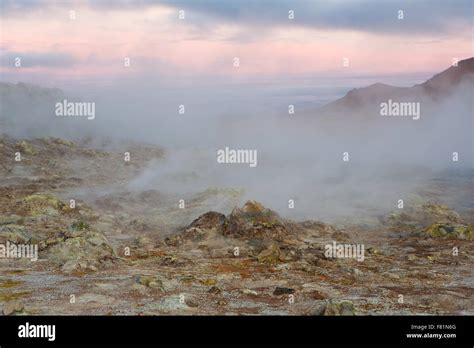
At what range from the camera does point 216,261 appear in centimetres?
2383

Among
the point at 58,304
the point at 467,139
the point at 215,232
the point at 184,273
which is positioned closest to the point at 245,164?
the point at 215,232

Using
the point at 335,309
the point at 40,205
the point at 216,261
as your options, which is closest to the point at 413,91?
the point at 40,205

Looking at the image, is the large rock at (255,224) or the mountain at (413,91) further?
A: the mountain at (413,91)

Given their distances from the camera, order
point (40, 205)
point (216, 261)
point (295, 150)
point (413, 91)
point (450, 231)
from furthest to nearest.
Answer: point (413, 91), point (295, 150), point (40, 205), point (450, 231), point (216, 261)

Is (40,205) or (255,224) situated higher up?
(40,205)

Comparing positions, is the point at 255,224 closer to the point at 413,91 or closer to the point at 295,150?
the point at 295,150

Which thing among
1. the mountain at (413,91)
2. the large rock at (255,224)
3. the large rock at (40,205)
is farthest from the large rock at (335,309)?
the mountain at (413,91)

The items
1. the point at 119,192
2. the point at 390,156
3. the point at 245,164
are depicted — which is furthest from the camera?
the point at 390,156

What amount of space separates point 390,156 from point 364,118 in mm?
78142

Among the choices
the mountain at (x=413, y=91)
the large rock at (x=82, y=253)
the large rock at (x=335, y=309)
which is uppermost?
the mountain at (x=413, y=91)

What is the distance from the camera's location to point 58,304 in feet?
56.6

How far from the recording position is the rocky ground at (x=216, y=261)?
17.8 meters

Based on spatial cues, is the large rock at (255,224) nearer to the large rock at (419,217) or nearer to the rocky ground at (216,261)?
the rocky ground at (216,261)
